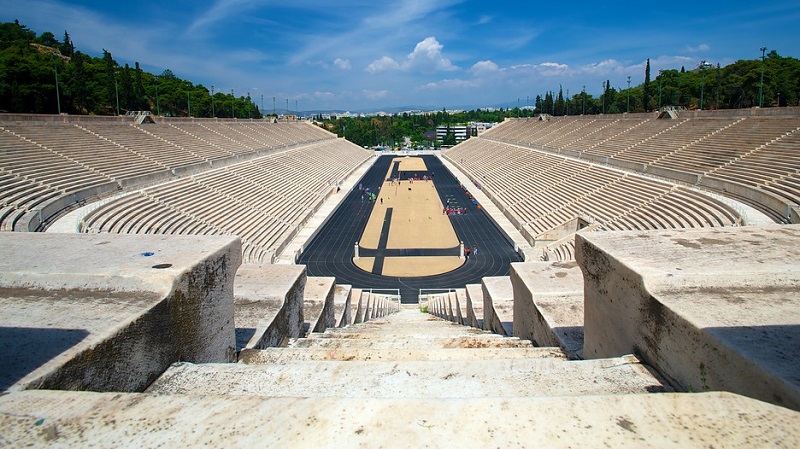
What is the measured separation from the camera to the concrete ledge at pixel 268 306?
446cm

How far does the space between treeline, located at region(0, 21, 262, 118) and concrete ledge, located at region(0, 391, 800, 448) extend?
39761 millimetres

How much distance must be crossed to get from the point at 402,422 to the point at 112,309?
6.71 feet

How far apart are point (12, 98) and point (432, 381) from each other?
48.7 m

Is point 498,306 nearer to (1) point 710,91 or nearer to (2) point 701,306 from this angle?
(2) point 701,306

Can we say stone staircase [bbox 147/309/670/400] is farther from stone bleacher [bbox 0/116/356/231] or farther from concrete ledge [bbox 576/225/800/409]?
stone bleacher [bbox 0/116/356/231]

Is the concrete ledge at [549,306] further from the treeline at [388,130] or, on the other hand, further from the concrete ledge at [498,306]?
the treeline at [388,130]

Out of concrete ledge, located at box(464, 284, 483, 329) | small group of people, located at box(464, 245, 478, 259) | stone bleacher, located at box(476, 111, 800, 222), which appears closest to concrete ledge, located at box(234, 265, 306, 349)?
concrete ledge, located at box(464, 284, 483, 329)

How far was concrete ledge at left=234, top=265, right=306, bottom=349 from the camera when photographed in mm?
4461

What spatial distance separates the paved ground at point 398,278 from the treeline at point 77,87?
2301 centimetres

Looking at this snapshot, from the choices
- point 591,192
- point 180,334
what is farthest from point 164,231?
point 591,192

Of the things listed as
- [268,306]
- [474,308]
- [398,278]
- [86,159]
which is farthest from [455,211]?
[268,306]

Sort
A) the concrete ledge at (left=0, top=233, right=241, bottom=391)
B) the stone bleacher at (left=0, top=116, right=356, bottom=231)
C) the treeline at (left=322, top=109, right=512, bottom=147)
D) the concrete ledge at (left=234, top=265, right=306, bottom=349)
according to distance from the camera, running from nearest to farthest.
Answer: the concrete ledge at (left=0, top=233, right=241, bottom=391) < the concrete ledge at (left=234, top=265, right=306, bottom=349) < the stone bleacher at (left=0, top=116, right=356, bottom=231) < the treeline at (left=322, top=109, right=512, bottom=147)

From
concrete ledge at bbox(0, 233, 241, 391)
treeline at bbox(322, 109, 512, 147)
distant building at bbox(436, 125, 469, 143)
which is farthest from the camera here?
distant building at bbox(436, 125, 469, 143)

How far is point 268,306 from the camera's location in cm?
517
